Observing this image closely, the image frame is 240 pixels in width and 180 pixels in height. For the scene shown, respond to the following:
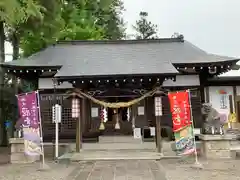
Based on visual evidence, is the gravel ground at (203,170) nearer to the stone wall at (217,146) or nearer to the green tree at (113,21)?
the stone wall at (217,146)

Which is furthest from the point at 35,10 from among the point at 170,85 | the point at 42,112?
the point at 170,85

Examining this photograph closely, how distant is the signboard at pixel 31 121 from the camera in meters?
9.51

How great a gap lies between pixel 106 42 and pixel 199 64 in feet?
19.3

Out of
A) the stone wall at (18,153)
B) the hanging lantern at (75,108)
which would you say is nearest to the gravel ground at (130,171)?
the stone wall at (18,153)

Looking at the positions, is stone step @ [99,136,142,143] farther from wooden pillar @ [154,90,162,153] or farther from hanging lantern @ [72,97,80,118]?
hanging lantern @ [72,97,80,118]

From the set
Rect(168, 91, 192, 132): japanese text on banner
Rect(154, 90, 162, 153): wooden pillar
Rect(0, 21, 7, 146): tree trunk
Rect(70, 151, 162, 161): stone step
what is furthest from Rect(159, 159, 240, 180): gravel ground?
Rect(0, 21, 7, 146): tree trunk

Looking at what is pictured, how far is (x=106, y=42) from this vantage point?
53.2 ft

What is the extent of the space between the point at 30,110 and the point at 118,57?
5.53 meters

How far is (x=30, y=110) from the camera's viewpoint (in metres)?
9.55

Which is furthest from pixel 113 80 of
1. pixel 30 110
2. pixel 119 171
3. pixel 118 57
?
pixel 119 171

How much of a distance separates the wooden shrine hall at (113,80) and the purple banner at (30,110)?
1.66 metres

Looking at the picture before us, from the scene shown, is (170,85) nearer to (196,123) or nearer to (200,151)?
(196,123)

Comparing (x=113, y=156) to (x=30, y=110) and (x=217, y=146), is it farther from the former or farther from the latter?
(x=217, y=146)

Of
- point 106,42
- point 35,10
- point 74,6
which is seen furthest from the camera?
point 74,6
